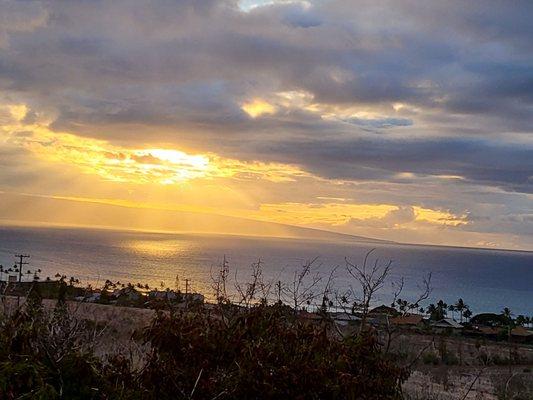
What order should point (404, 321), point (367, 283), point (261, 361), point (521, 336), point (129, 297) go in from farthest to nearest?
point (521, 336), point (129, 297), point (404, 321), point (367, 283), point (261, 361)

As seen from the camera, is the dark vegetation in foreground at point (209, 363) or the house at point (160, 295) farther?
the house at point (160, 295)

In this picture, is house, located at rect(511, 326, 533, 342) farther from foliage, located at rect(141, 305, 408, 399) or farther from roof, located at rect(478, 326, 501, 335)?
foliage, located at rect(141, 305, 408, 399)

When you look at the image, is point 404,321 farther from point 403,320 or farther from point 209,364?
point 209,364

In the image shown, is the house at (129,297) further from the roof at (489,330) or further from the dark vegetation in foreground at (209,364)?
the dark vegetation in foreground at (209,364)

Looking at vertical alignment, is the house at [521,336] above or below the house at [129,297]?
below

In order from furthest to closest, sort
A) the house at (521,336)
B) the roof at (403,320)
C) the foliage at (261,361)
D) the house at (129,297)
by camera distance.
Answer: the house at (521,336) < the house at (129,297) < the roof at (403,320) < the foliage at (261,361)

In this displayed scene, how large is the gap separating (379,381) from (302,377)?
659mm

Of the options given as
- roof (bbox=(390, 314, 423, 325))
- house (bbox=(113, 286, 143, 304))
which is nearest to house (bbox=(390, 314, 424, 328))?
roof (bbox=(390, 314, 423, 325))

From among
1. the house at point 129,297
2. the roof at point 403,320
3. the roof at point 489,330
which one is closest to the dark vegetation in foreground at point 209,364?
the roof at point 403,320

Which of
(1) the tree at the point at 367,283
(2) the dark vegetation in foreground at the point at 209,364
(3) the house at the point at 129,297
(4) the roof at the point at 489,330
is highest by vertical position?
(1) the tree at the point at 367,283

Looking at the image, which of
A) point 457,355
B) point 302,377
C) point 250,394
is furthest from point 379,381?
point 457,355

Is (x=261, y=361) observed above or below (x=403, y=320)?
above

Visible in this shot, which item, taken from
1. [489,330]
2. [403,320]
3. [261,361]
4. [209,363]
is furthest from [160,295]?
[489,330]

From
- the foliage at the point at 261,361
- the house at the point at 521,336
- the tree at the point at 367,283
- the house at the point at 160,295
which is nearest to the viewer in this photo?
the foliage at the point at 261,361
